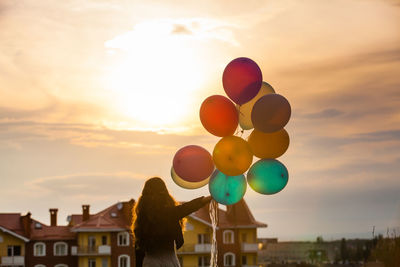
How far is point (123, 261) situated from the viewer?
52062 mm

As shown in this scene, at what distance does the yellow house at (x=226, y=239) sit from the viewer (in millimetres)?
52325

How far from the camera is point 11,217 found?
5369 cm

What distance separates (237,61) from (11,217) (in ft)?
157

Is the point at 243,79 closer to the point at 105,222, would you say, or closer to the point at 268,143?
the point at 268,143

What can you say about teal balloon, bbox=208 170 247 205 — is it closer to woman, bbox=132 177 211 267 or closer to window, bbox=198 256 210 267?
woman, bbox=132 177 211 267

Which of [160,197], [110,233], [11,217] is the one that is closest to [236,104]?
[160,197]

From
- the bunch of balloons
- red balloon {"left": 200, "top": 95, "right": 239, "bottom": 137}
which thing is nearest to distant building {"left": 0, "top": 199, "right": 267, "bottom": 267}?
the bunch of balloons

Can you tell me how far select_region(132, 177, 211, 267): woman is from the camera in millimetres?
7195

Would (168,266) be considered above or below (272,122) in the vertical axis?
below

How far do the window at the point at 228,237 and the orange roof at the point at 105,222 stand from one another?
7815mm

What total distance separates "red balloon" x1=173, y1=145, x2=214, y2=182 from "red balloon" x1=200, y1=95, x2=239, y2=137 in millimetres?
334

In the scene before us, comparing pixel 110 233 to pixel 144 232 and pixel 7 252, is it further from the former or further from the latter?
pixel 144 232

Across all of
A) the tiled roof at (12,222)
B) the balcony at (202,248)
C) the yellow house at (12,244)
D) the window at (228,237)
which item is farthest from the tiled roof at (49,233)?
the window at (228,237)

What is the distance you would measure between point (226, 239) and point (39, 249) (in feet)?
48.0
